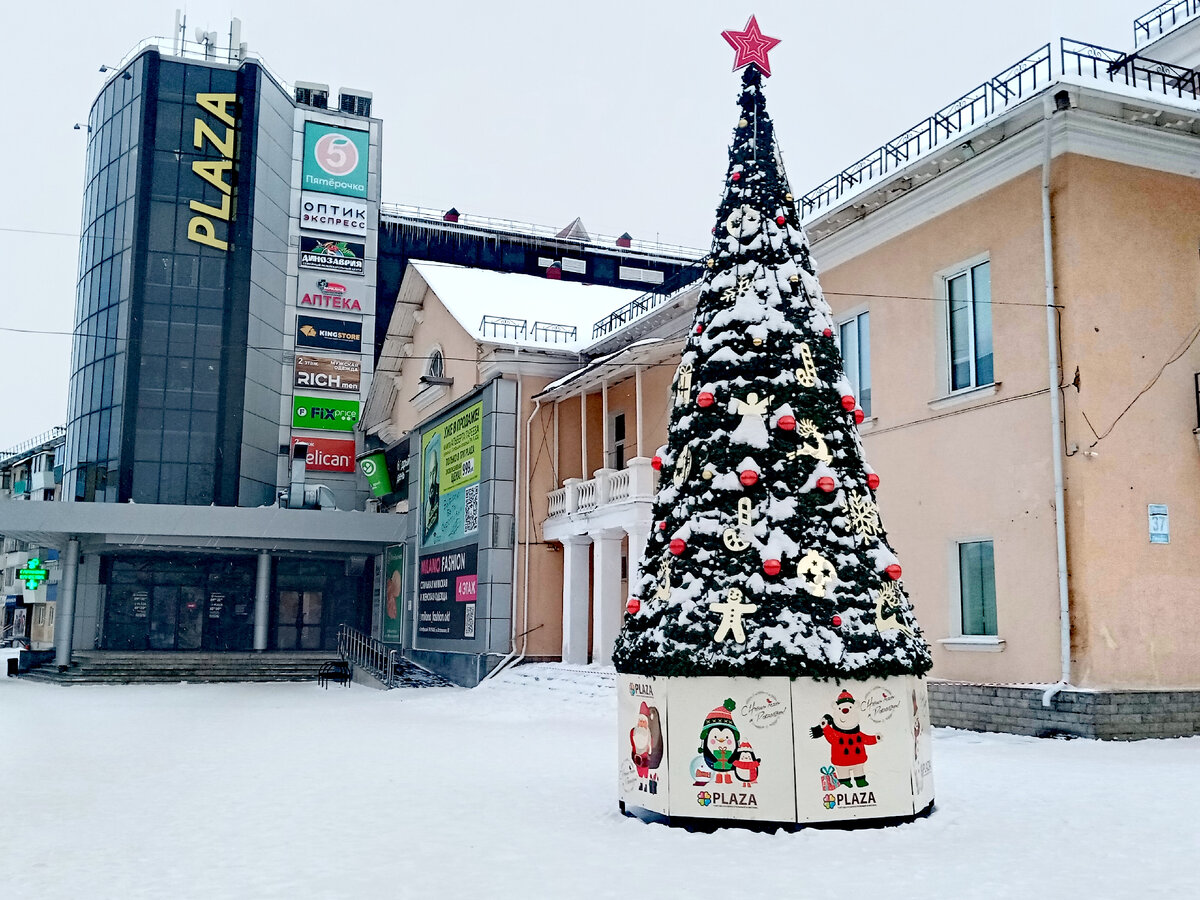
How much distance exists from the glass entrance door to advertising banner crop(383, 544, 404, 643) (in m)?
7.73

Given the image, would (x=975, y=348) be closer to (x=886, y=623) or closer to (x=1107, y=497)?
(x=1107, y=497)

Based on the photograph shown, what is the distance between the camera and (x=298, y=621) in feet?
142

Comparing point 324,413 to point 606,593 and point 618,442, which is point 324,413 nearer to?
point 618,442

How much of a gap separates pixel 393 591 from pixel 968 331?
23752 millimetres

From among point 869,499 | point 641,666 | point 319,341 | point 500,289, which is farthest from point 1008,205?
point 319,341

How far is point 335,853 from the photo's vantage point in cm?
743

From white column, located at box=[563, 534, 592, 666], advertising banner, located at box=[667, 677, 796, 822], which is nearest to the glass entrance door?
white column, located at box=[563, 534, 592, 666]

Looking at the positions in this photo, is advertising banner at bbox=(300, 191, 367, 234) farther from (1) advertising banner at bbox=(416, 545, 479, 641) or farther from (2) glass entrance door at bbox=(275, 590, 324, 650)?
(1) advertising banner at bbox=(416, 545, 479, 641)

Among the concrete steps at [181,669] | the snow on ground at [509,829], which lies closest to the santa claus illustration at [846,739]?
the snow on ground at [509,829]

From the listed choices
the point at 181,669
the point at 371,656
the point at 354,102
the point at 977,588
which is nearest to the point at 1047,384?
the point at 977,588

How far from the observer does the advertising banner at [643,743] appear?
8.23 meters

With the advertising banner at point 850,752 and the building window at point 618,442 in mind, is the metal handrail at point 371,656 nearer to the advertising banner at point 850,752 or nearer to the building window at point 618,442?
the building window at point 618,442

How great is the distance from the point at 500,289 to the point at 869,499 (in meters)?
25.8

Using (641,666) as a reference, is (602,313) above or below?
above
